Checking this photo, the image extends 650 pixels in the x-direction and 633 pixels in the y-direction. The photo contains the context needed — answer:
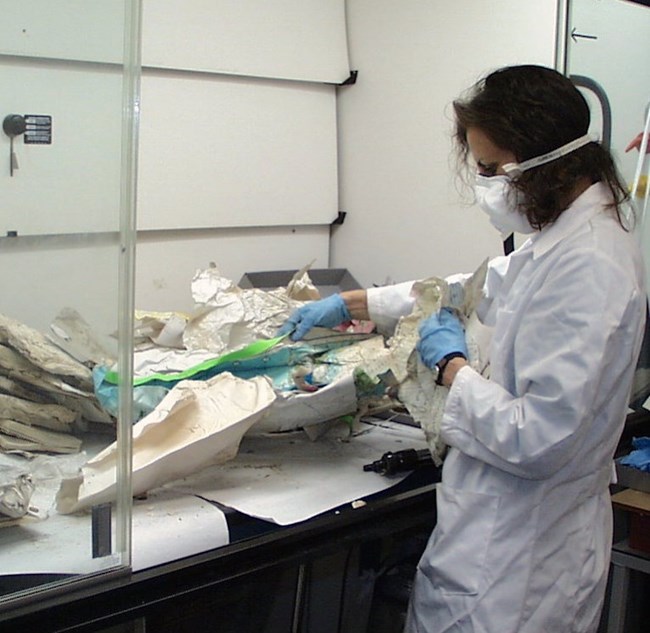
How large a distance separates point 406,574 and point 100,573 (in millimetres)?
667

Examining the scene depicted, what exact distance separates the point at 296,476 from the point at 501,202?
56 centimetres

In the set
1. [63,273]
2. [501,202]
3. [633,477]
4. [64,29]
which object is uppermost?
[64,29]

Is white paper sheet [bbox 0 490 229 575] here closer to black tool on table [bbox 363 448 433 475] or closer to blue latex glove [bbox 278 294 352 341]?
black tool on table [bbox 363 448 433 475]

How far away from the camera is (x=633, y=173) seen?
202 cm

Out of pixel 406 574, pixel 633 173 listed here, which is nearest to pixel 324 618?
pixel 406 574

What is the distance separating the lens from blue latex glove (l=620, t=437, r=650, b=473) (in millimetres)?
1733

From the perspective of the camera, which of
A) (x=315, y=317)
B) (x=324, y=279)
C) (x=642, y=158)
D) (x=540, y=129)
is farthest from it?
(x=324, y=279)

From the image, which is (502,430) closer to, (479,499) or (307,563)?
(479,499)

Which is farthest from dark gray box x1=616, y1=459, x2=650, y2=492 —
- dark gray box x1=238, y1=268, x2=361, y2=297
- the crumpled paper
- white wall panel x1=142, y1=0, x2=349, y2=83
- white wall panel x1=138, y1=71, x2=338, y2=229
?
white wall panel x1=142, y1=0, x2=349, y2=83

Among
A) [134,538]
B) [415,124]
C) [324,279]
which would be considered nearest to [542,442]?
[134,538]

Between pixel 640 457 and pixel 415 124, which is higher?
pixel 415 124

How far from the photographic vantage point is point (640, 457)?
176cm

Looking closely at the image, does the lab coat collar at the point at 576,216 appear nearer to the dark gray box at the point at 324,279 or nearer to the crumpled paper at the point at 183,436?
the crumpled paper at the point at 183,436

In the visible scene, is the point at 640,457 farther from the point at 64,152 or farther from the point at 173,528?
the point at 64,152
